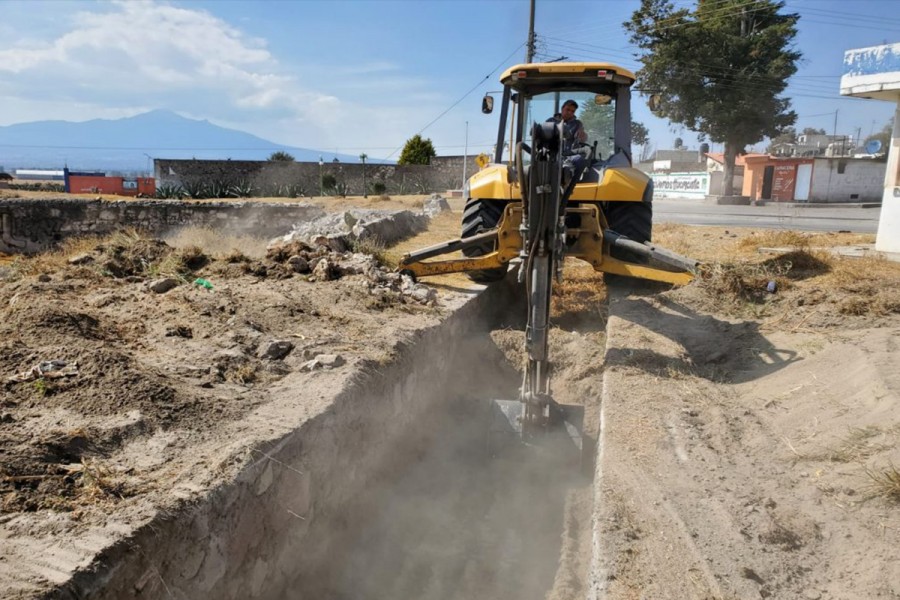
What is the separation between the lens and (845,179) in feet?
111

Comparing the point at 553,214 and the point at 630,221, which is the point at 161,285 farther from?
the point at 630,221

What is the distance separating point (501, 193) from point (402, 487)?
10.9ft

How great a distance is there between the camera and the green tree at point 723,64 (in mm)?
32250

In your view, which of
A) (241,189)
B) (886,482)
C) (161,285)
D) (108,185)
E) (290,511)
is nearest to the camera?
(886,482)

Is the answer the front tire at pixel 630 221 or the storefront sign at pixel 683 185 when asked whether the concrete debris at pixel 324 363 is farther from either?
the storefront sign at pixel 683 185

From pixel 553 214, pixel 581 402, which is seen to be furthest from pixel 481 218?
pixel 553 214

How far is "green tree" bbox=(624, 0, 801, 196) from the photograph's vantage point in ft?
106

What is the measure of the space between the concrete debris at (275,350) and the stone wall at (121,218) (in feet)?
39.2

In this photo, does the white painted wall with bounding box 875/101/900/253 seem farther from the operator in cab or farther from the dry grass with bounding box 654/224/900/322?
the operator in cab

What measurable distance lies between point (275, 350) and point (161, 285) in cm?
199

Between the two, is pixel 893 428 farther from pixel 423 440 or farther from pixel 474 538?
pixel 423 440

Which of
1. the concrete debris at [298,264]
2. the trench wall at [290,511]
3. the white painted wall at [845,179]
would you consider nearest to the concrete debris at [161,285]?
the concrete debris at [298,264]

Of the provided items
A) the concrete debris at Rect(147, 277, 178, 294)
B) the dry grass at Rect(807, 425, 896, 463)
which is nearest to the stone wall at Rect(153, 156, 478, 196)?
the concrete debris at Rect(147, 277, 178, 294)

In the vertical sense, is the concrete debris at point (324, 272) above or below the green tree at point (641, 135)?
below
